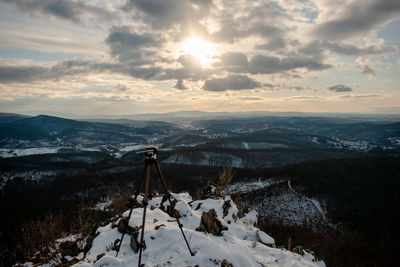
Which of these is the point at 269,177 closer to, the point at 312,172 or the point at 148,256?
the point at 312,172

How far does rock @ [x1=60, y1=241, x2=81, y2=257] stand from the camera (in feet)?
43.4

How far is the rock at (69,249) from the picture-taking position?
13227 mm

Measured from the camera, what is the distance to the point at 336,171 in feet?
372

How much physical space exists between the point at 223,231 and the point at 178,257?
5692mm

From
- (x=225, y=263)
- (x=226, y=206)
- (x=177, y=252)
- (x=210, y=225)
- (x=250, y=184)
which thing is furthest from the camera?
(x=250, y=184)

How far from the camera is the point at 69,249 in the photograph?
1353 cm

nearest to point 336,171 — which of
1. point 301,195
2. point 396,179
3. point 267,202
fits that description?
point 396,179

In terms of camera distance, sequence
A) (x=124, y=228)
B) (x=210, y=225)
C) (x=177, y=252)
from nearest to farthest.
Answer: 1. (x=177, y=252)
2. (x=124, y=228)
3. (x=210, y=225)

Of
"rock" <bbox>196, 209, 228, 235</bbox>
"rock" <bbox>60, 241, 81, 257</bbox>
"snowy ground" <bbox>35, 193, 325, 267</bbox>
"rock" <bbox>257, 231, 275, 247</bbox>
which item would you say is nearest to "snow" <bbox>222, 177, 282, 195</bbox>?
"rock" <bbox>257, 231, 275, 247</bbox>

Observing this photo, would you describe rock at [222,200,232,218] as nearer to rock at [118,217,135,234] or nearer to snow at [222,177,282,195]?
rock at [118,217,135,234]

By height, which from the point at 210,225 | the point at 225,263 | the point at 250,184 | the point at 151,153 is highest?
the point at 151,153

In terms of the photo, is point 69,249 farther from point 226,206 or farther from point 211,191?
point 211,191

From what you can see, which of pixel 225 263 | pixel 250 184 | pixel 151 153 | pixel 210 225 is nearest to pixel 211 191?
pixel 210 225

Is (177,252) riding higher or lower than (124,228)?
higher
